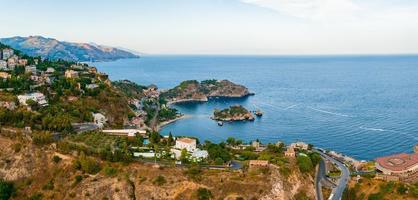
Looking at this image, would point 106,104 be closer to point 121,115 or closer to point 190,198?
point 121,115

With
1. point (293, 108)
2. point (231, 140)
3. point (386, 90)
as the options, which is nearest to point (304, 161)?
point (231, 140)

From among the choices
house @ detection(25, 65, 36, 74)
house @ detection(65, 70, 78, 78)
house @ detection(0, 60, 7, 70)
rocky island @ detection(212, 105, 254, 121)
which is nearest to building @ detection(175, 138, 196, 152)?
house @ detection(65, 70, 78, 78)

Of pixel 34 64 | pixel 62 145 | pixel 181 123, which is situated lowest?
pixel 181 123

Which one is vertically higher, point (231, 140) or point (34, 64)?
point (34, 64)

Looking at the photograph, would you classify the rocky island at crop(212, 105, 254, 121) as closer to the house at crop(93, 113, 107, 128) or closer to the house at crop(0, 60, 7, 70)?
the house at crop(93, 113, 107, 128)

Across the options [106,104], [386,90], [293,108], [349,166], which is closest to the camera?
[349,166]

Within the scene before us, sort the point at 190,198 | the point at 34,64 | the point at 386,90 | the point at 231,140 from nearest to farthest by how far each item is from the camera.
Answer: the point at 190,198
the point at 231,140
the point at 34,64
the point at 386,90

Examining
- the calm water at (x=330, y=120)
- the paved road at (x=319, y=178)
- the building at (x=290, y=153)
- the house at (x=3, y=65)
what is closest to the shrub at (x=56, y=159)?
the building at (x=290, y=153)

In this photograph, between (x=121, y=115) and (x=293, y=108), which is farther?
(x=293, y=108)
